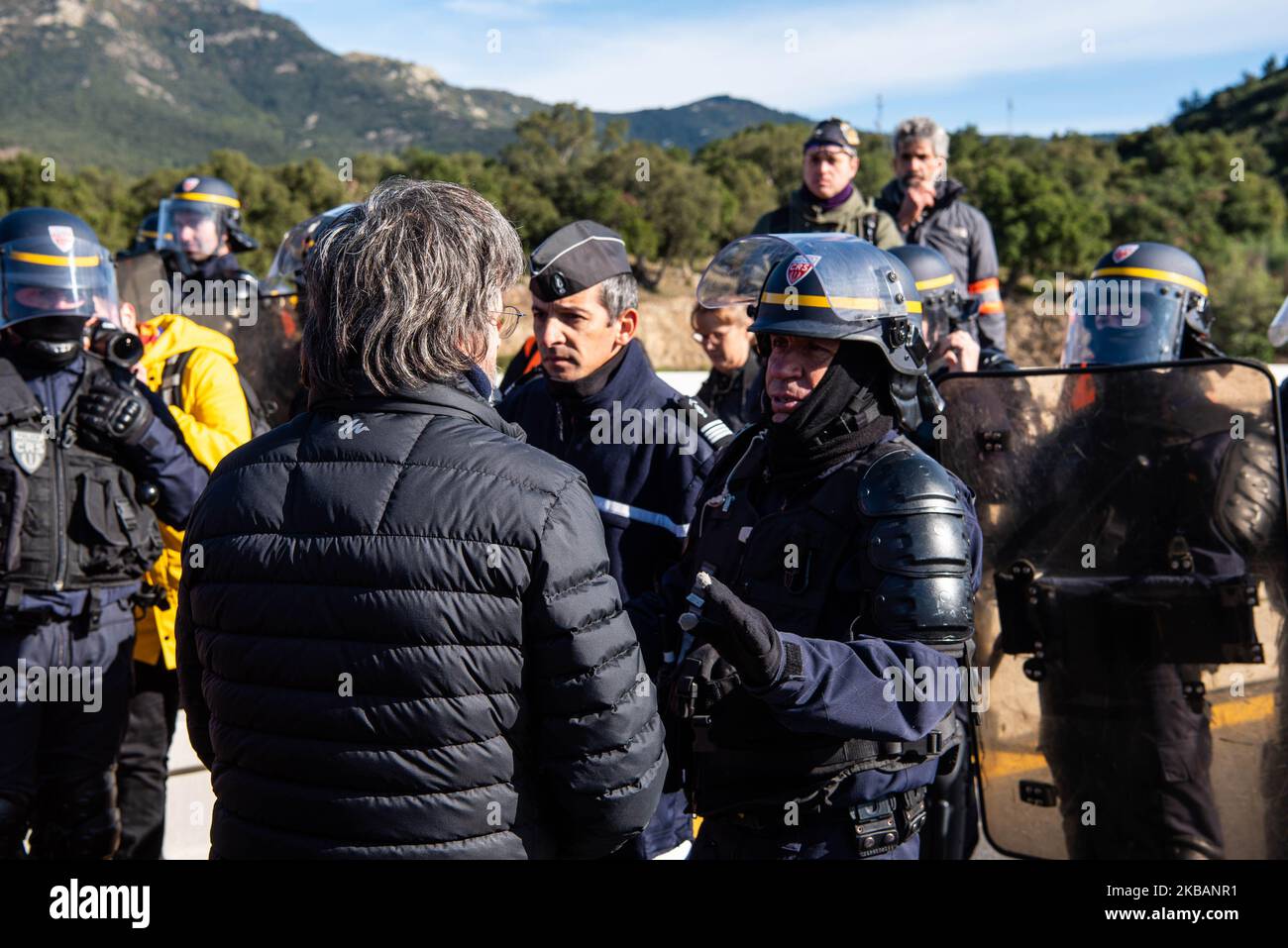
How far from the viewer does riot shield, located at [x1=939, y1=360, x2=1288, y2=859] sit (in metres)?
3.02

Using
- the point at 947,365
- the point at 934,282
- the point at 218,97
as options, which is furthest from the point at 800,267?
the point at 218,97

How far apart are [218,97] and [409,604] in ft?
485

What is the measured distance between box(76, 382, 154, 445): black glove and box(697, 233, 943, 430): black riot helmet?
2.19m

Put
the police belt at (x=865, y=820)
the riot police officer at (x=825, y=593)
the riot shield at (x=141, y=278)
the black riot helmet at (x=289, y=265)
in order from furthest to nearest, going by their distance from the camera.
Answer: the riot shield at (x=141, y=278) → the black riot helmet at (x=289, y=265) → the police belt at (x=865, y=820) → the riot police officer at (x=825, y=593)

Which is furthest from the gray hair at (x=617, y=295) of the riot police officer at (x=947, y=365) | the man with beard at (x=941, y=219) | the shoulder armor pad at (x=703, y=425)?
the man with beard at (x=941, y=219)

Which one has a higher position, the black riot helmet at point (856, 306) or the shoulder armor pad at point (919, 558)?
the black riot helmet at point (856, 306)

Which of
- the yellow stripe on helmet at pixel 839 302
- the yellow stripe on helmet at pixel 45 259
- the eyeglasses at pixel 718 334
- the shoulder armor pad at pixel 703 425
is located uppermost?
the yellow stripe on helmet at pixel 45 259

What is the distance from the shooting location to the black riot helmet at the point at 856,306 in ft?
8.82

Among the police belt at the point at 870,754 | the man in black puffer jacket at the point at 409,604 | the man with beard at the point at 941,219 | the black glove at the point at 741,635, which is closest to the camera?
the man in black puffer jacket at the point at 409,604

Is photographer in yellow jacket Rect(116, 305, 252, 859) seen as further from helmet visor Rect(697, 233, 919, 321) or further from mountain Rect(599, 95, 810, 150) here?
mountain Rect(599, 95, 810, 150)

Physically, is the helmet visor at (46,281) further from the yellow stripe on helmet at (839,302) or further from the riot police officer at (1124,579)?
the riot police officer at (1124,579)

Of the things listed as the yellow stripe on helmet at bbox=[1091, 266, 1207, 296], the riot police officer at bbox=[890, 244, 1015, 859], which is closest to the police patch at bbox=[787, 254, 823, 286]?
the riot police officer at bbox=[890, 244, 1015, 859]

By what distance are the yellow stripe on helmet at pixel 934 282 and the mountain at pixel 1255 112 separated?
4521cm

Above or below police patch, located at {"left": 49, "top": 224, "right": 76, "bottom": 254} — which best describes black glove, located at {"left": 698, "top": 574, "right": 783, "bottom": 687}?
below
